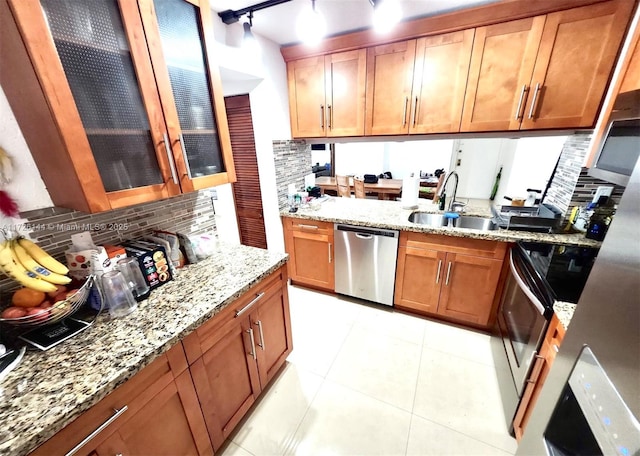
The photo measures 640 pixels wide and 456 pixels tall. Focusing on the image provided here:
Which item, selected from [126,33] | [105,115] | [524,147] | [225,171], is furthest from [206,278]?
[524,147]

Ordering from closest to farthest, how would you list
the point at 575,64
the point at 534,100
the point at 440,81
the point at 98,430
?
the point at 98,430, the point at 575,64, the point at 534,100, the point at 440,81

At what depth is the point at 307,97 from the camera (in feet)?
7.20

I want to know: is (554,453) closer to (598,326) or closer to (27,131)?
(598,326)

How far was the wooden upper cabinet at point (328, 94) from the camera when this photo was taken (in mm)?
1991

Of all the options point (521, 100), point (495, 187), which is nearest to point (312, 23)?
point (521, 100)

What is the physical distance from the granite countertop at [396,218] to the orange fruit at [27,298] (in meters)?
1.64

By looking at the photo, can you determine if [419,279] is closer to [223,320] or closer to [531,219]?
[531,219]

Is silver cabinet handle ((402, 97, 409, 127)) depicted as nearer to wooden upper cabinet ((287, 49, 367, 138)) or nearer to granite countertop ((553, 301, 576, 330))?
wooden upper cabinet ((287, 49, 367, 138))

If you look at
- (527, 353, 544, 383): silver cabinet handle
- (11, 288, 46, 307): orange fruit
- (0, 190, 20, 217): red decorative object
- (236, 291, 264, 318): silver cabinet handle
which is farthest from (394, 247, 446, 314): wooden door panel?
(0, 190, 20, 217): red decorative object

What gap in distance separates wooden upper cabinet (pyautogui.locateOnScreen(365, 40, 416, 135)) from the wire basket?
2.07m

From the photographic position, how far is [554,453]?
0.64 metres

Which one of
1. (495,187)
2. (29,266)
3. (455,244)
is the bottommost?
(495,187)

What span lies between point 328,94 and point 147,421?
2.34 metres

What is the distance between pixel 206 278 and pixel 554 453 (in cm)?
139
